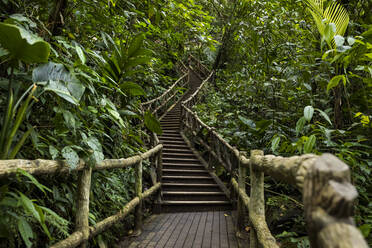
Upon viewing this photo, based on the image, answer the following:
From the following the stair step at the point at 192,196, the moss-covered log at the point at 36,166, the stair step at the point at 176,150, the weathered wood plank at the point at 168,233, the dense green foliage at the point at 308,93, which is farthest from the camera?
the stair step at the point at 176,150

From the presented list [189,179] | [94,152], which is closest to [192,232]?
[94,152]

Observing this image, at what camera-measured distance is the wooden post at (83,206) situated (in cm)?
206

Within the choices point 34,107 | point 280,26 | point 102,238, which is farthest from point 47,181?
point 280,26

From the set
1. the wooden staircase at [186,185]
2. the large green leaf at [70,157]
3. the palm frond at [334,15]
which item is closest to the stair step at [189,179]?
the wooden staircase at [186,185]

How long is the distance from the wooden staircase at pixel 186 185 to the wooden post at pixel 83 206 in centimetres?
317

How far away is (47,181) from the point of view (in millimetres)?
2045

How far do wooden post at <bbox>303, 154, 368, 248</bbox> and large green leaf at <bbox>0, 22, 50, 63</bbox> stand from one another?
149 centimetres

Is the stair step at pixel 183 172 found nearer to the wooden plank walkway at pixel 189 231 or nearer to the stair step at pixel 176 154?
the stair step at pixel 176 154

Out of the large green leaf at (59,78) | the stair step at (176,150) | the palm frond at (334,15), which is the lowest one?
the stair step at (176,150)

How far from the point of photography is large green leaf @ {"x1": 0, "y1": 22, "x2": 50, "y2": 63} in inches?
55.1

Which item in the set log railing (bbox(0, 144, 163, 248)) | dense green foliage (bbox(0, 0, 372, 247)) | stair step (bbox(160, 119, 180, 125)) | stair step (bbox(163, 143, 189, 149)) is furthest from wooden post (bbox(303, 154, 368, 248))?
stair step (bbox(160, 119, 180, 125))

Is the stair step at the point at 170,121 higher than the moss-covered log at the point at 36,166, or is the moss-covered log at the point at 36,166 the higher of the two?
the stair step at the point at 170,121

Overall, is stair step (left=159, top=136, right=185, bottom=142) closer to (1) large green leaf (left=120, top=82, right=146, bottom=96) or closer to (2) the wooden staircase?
(2) the wooden staircase

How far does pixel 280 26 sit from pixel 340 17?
2.56 metres
